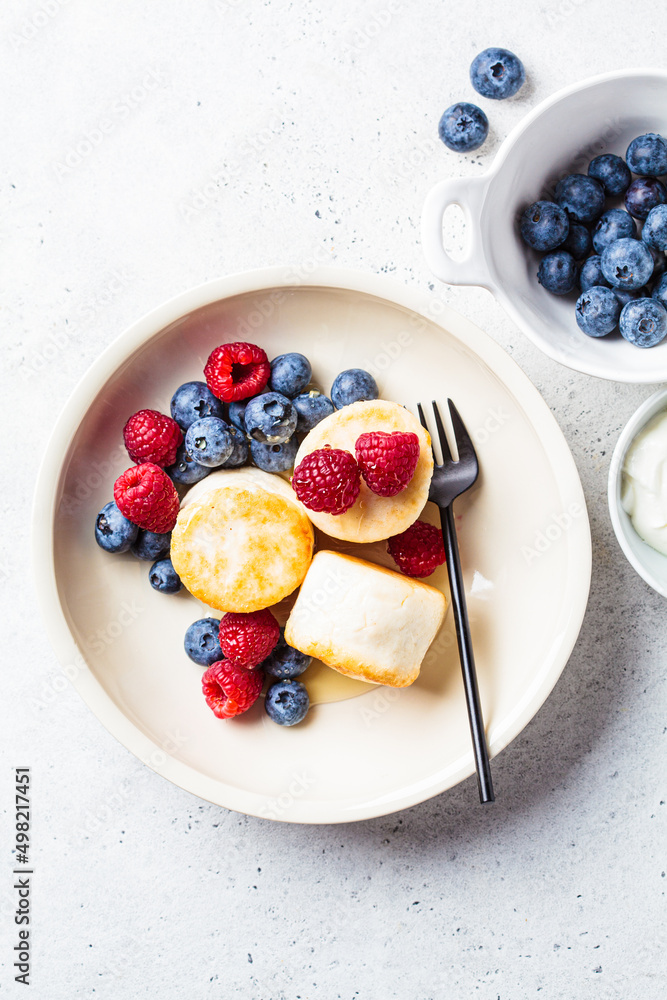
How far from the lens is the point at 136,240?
72.2 inches

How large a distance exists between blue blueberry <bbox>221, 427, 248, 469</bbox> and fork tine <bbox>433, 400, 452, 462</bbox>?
45 cm

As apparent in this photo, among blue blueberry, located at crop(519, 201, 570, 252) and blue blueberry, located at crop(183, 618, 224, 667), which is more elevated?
blue blueberry, located at crop(519, 201, 570, 252)

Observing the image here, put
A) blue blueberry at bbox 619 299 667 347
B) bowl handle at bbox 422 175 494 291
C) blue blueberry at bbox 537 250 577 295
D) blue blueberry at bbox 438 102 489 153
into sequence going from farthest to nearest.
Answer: blue blueberry at bbox 438 102 489 153
blue blueberry at bbox 537 250 577 295
blue blueberry at bbox 619 299 667 347
bowl handle at bbox 422 175 494 291

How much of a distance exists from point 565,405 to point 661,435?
0.25 meters

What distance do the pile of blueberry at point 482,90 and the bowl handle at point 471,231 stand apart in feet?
1.30

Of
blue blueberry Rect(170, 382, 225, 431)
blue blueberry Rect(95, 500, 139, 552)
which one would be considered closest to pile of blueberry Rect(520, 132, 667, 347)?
blue blueberry Rect(170, 382, 225, 431)

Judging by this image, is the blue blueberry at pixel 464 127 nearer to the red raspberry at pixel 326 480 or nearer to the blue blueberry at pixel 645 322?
the blue blueberry at pixel 645 322

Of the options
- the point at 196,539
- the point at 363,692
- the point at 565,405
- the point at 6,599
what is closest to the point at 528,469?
the point at 565,405

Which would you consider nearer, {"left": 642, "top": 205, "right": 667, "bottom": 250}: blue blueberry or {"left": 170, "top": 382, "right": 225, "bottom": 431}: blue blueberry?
{"left": 642, "top": 205, "right": 667, "bottom": 250}: blue blueberry

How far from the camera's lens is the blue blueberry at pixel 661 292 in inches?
60.9

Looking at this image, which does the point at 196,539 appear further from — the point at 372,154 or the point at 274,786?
the point at 372,154

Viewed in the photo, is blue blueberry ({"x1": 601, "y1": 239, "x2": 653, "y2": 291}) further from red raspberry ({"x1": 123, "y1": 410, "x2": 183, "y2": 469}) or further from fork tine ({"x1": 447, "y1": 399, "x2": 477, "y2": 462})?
red raspberry ({"x1": 123, "y1": 410, "x2": 183, "y2": 469})

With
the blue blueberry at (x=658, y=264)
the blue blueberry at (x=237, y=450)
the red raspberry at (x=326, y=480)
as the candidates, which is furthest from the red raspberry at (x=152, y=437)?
the blue blueberry at (x=658, y=264)

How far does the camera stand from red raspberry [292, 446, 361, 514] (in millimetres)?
1435
